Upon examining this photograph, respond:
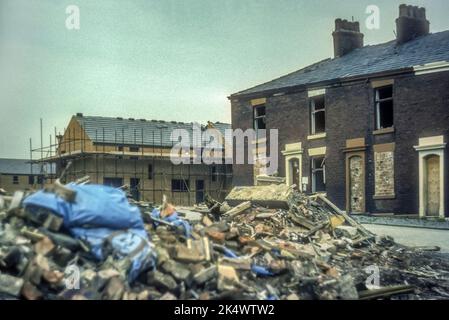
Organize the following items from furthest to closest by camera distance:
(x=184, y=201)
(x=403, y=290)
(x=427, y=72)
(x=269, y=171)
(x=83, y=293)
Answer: (x=184, y=201)
(x=269, y=171)
(x=427, y=72)
(x=403, y=290)
(x=83, y=293)

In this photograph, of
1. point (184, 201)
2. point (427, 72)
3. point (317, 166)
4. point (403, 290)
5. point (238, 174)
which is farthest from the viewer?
point (184, 201)

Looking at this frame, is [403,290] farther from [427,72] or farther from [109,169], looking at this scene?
[109,169]

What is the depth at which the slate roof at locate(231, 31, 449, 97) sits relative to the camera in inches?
793

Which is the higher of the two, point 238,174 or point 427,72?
point 427,72

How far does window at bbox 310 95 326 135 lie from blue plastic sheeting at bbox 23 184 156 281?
1763 centimetres

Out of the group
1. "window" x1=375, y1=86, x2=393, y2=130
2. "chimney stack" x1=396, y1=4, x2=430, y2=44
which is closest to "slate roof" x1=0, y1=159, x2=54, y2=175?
"window" x1=375, y1=86, x2=393, y2=130

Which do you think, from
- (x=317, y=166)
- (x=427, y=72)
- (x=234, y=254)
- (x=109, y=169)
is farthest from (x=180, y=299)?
(x=109, y=169)

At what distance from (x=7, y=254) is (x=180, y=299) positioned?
8.05ft

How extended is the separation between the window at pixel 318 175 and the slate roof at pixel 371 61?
393 centimetres

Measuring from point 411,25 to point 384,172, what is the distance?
805cm

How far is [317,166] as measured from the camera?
23859 millimetres

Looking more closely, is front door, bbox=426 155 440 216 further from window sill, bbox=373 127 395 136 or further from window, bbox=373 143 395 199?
window sill, bbox=373 127 395 136

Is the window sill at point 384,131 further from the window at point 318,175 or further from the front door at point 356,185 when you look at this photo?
the window at point 318,175

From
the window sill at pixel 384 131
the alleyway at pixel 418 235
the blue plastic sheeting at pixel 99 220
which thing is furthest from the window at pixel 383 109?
the blue plastic sheeting at pixel 99 220
